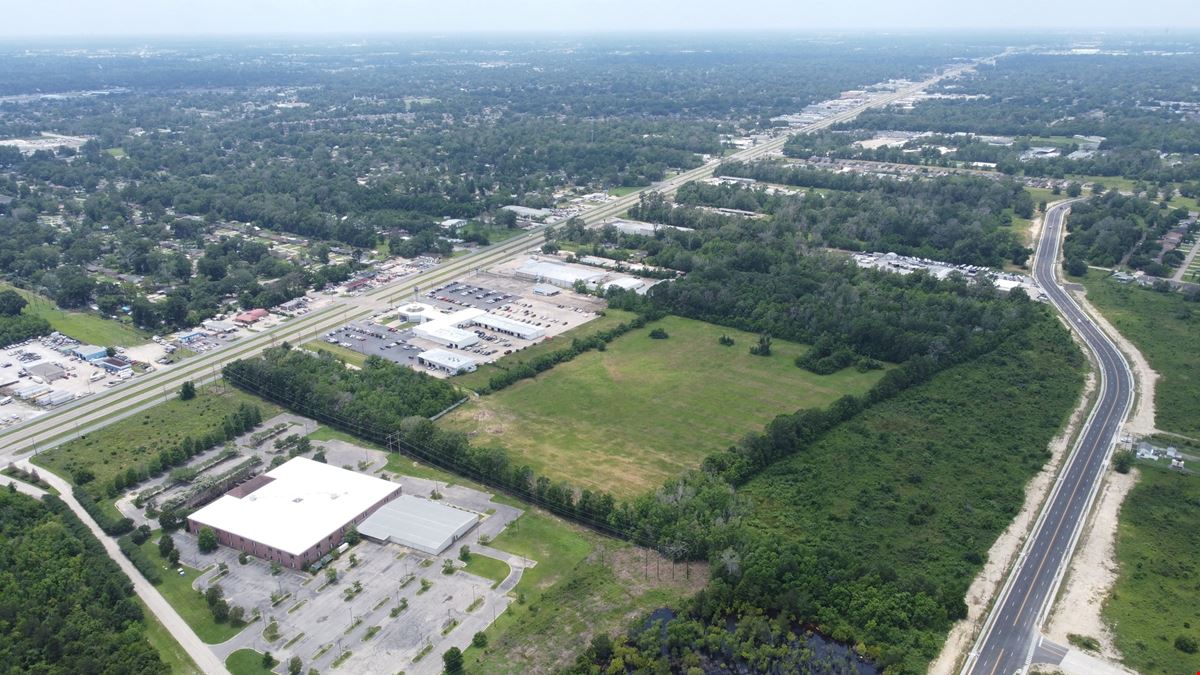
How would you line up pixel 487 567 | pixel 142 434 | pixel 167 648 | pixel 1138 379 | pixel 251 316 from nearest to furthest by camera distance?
1. pixel 167 648
2. pixel 487 567
3. pixel 142 434
4. pixel 1138 379
5. pixel 251 316

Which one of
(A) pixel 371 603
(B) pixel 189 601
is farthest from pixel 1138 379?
(B) pixel 189 601

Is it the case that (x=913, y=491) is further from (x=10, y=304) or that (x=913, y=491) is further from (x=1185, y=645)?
(x=10, y=304)

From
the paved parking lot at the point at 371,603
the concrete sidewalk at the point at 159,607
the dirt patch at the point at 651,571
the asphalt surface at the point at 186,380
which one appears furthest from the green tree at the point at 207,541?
the dirt patch at the point at 651,571

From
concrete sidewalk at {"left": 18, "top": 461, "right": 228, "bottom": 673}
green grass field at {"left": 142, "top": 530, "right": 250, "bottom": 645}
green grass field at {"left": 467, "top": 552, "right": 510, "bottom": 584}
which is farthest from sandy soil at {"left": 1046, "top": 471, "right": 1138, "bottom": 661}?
green grass field at {"left": 142, "top": 530, "right": 250, "bottom": 645}

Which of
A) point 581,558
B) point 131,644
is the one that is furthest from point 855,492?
point 131,644

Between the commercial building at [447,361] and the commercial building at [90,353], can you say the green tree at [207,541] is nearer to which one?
the commercial building at [447,361]

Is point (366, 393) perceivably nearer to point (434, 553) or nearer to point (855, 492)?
point (434, 553)

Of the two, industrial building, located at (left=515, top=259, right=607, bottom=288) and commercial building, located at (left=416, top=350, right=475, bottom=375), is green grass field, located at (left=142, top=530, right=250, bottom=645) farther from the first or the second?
industrial building, located at (left=515, top=259, right=607, bottom=288)
